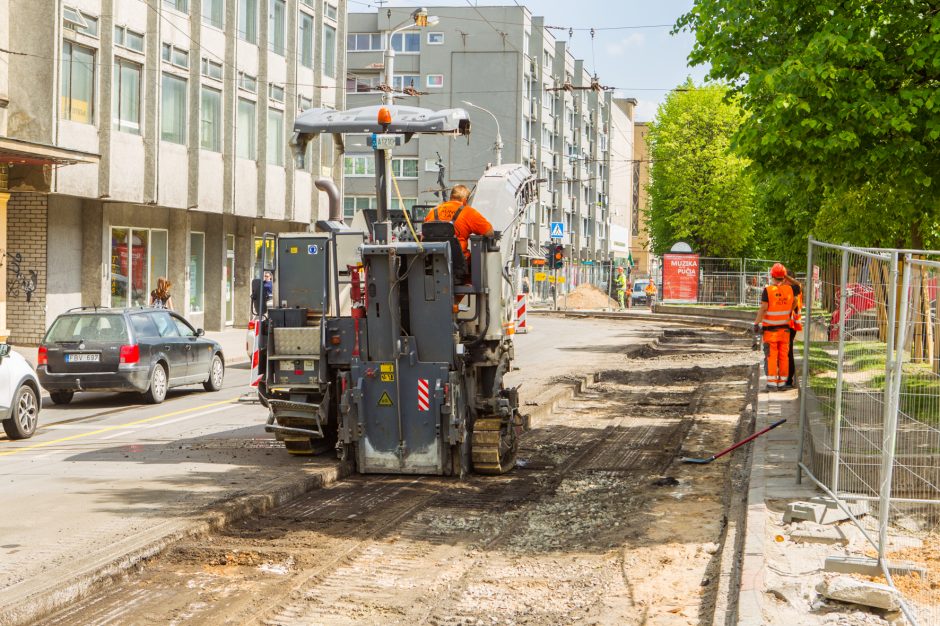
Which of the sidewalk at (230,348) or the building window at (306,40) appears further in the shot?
the building window at (306,40)

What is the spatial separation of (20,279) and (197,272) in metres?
9.04

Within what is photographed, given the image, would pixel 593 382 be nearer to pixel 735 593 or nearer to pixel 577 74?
pixel 735 593

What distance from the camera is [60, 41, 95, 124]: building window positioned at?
27125 millimetres

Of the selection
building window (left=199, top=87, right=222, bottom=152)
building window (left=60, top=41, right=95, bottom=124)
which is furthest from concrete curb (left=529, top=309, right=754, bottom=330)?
building window (left=60, top=41, right=95, bottom=124)

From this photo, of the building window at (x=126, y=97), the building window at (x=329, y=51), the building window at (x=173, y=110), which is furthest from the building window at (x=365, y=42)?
the building window at (x=126, y=97)

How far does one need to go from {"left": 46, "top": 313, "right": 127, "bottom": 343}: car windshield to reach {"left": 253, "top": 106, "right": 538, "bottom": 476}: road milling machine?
6.55 m

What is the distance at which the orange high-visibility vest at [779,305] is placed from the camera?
1775 cm

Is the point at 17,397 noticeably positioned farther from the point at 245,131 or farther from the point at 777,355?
the point at 245,131

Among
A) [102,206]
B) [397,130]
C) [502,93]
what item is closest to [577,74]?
[502,93]

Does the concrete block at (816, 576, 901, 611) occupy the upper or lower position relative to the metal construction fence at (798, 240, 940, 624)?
lower

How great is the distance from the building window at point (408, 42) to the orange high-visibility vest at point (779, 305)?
60.8 m

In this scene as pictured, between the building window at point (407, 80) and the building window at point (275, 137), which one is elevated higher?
the building window at point (407, 80)

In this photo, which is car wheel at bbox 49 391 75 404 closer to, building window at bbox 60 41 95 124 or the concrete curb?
building window at bbox 60 41 95 124

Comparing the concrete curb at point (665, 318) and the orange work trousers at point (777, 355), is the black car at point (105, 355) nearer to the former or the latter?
the orange work trousers at point (777, 355)
